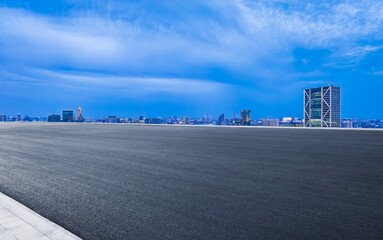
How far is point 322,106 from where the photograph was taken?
2921 inches

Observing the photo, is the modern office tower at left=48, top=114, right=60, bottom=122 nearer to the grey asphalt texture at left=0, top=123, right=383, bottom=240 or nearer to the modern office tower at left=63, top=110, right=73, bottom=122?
the modern office tower at left=63, top=110, right=73, bottom=122

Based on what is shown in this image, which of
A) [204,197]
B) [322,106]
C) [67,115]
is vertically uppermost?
[322,106]

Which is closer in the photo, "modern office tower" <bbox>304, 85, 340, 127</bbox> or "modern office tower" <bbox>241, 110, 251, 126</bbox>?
"modern office tower" <bbox>241, 110, 251, 126</bbox>

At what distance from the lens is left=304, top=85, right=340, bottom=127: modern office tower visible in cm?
7200

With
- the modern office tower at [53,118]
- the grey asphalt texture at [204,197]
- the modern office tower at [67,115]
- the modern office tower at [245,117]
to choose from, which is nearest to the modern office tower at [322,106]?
the modern office tower at [245,117]

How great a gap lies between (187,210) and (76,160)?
559cm

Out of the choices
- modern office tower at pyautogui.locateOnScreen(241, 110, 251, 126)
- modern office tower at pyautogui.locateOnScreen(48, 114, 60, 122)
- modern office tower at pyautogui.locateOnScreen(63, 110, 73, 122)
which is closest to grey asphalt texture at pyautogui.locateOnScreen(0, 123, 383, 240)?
modern office tower at pyautogui.locateOnScreen(241, 110, 251, 126)

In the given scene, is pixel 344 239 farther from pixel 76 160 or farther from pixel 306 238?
pixel 76 160

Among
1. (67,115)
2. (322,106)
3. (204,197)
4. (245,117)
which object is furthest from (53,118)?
(322,106)

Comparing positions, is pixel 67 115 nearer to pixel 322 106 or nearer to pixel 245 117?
pixel 245 117

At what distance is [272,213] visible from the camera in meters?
3.51

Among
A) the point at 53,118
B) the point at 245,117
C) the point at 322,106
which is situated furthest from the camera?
the point at 53,118

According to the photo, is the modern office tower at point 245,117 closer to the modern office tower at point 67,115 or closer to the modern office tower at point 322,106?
the modern office tower at point 322,106

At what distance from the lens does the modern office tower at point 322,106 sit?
72.0m
